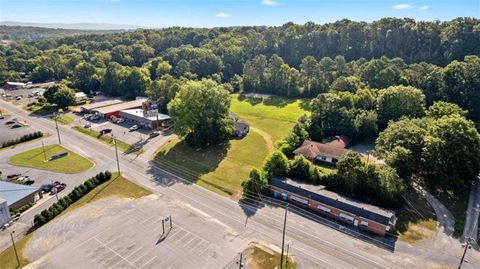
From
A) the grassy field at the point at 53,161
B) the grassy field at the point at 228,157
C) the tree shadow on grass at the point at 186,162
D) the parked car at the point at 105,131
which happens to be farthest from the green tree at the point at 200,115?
the parked car at the point at 105,131

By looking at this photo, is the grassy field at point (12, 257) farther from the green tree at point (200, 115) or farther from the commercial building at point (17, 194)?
the green tree at point (200, 115)

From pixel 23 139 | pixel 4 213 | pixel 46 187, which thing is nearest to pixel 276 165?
pixel 46 187

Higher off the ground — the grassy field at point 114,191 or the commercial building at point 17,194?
the commercial building at point 17,194

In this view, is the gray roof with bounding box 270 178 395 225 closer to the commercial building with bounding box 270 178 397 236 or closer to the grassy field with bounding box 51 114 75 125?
the commercial building with bounding box 270 178 397 236

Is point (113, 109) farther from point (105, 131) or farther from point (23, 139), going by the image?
point (23, 139)

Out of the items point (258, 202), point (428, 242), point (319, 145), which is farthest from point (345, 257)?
point (319, 145)

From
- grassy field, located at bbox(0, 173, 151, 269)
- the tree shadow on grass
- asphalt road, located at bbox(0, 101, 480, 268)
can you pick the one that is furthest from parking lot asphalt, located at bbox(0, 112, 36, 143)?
the tree shadow on grass

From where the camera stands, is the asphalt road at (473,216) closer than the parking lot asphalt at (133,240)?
No
